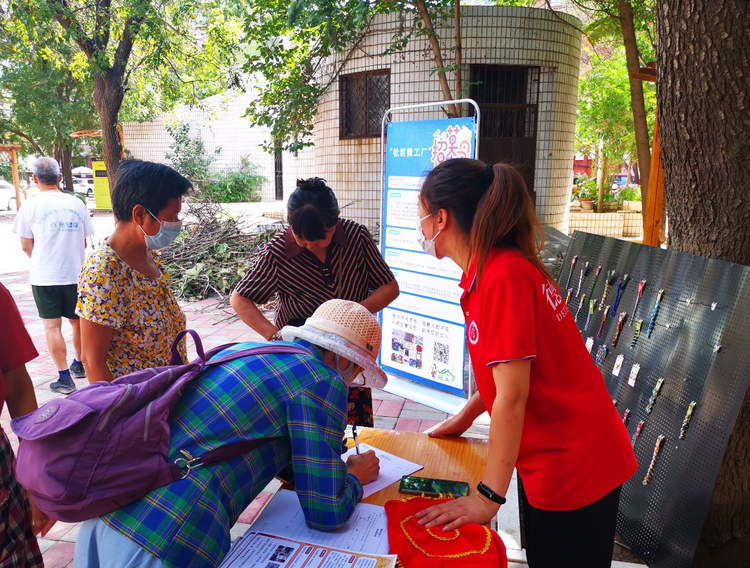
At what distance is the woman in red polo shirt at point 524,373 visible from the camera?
1.30 metres

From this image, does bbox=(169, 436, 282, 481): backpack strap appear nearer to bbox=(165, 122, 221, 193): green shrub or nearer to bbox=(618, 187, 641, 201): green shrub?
bbox=(618, 187, 641, 201): green shrub

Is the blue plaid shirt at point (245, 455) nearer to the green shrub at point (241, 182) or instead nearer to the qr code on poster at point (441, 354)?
the qr code on poster at point (441, 354)

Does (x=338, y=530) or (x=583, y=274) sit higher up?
(x=583, y=274)

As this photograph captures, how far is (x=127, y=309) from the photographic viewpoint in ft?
6.76

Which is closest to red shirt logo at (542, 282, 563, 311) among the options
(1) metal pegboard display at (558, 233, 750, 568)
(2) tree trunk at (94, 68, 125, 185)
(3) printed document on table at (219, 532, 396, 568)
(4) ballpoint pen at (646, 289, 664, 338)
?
(3) printed document on table at (219, 532, 396, 568)

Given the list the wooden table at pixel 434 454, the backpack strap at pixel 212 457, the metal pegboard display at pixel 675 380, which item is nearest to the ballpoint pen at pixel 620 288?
the metal pegboard display at pixel 675 380

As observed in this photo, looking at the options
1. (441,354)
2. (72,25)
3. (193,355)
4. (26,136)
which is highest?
(72,25)

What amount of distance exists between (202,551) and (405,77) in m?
7.52

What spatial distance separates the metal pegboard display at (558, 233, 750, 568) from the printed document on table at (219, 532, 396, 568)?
1219 millimetres

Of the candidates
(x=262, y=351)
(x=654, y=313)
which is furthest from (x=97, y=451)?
(x=654, y=313)

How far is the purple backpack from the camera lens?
44.6 inches

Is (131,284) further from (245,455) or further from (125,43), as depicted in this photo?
(125,43)

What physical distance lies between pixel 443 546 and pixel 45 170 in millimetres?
4562

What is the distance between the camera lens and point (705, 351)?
1.96 m
